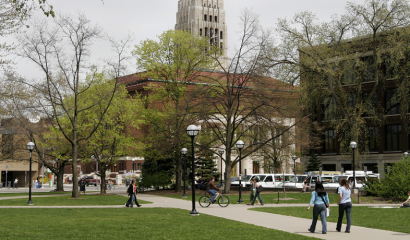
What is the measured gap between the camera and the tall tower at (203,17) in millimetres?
A: 140625

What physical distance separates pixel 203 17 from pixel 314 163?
8463 centimetres

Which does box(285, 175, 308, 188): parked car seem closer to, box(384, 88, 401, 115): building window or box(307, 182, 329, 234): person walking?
box(384, 88, 401, 115): building window

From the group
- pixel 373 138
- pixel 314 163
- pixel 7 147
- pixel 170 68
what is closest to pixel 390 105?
pixel 373 138

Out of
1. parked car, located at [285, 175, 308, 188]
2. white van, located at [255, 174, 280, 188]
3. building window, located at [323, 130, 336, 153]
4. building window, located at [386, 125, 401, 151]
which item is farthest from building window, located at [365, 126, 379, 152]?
white van, located at [255, 174, 280, 188]

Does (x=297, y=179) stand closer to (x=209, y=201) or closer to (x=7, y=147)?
(x=209, y=201)

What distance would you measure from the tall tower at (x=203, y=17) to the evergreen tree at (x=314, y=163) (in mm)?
78128

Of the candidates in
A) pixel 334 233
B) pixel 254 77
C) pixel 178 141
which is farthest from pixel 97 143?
pixel 334 233

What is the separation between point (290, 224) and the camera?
16828 millimetres

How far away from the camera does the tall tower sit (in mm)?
140625

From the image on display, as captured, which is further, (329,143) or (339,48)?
(329,143)

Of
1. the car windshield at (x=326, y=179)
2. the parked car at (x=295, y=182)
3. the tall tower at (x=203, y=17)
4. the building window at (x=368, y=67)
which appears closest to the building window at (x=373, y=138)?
the building window at (x=368, y=67)

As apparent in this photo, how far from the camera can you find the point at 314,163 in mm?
67062

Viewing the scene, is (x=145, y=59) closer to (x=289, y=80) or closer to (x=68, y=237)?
(x=289, y=80)

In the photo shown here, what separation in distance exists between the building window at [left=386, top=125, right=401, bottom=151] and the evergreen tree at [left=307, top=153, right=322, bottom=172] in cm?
948
